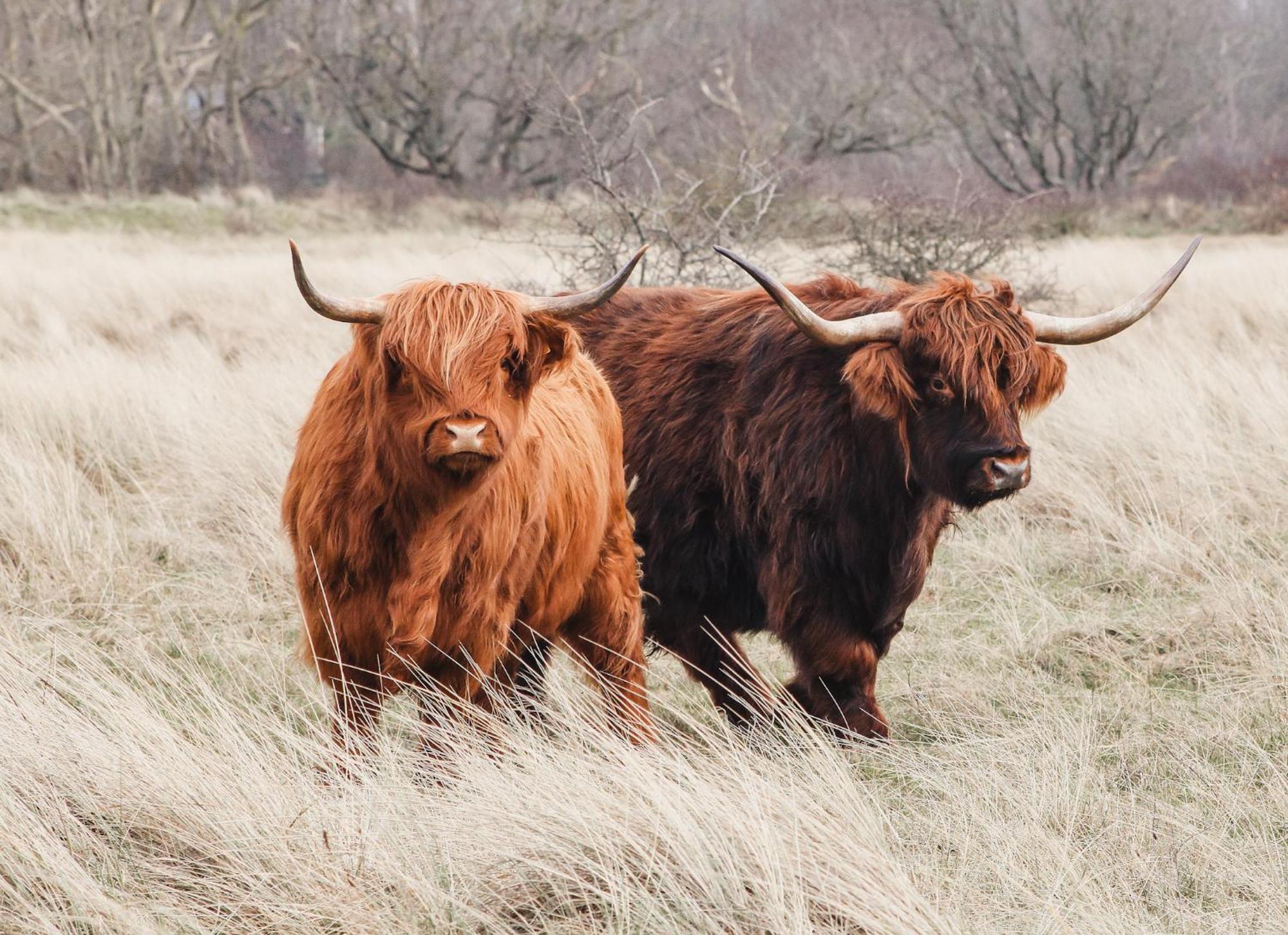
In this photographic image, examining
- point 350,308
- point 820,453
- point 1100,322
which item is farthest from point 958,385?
point 350,308

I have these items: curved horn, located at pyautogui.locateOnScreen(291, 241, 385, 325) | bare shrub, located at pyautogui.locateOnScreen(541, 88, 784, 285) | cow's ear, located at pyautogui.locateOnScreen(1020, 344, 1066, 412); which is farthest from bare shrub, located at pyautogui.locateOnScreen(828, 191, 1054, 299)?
curved horn, located at pyautogui.locateOnScreen(291, 241, 385, 325)

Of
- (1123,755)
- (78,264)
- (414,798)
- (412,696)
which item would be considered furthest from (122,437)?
(78,264)

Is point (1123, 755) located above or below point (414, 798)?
below

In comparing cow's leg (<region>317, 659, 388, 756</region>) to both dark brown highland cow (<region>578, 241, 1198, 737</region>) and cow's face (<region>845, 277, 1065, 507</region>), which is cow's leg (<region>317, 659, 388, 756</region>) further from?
cow's face (<region>845, 277, 1065, 507</region>)

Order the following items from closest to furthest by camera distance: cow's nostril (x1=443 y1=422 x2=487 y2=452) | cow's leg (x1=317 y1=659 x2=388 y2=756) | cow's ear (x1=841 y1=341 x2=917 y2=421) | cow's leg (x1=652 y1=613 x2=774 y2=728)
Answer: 1. cow's nostril (x1=443 y1=422 x2=487 y2=452)
2. cow's leg (x1=317 y1=659 x2=388 y2=756)
3. cow's ear (x1=841 y1=341 x2=917 y2=421)
4. cow's leg (x1=652 y1=613 x2=774 y2=728)

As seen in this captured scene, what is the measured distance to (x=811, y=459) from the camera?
3545 millimetres

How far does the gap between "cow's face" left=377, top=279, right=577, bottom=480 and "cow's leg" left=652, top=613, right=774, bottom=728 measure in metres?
1.21

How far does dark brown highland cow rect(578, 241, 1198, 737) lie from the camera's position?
11.0 ft

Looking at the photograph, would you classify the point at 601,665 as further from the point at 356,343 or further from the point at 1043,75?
the point at 1043,75

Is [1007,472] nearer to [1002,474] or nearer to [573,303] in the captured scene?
[1002,474]

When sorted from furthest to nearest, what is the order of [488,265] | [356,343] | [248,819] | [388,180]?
[388,180], [488,265], [356,343], [248,819]

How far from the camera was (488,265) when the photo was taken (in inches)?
560

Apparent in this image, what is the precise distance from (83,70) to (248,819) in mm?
26213

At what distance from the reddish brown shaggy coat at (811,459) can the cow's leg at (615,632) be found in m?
0.27
